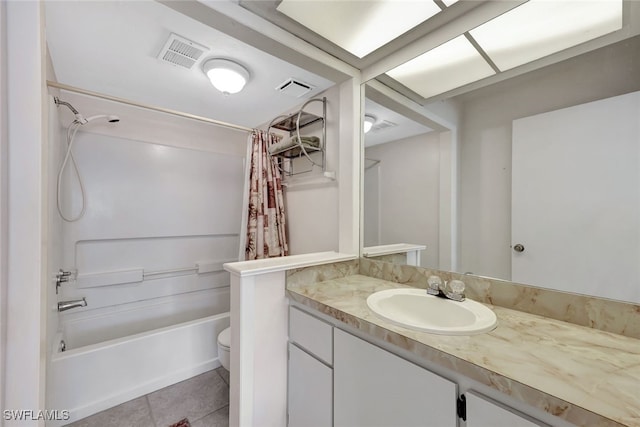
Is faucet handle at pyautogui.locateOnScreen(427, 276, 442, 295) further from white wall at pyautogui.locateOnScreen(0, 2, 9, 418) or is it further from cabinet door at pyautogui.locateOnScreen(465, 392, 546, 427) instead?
white wall at pyautogui.locateOnScreen(0, 2, 9, 418)

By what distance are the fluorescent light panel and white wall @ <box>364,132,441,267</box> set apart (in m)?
0.56

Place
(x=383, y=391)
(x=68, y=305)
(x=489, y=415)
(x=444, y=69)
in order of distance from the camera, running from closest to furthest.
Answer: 1. (x=489, y=415)
2. (x=383, y=391)
3. (x=444, y=69)
4. (x=68, y=305)

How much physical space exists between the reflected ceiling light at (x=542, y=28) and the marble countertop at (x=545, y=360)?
109cm

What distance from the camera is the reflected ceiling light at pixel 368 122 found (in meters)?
1.66

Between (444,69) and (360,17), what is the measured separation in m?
0.52

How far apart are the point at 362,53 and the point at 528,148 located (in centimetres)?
99

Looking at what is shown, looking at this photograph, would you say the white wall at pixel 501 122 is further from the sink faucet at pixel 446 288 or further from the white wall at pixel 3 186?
the white wall at pixel 3 186

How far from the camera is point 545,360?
68cm

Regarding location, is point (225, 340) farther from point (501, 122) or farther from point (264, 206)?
point (501, 122)

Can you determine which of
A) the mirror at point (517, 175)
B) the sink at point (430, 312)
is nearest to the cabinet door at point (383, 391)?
the sink at point (430, 312)

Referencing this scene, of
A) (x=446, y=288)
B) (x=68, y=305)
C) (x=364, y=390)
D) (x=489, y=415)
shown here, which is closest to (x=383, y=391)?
(x=364, y=390)

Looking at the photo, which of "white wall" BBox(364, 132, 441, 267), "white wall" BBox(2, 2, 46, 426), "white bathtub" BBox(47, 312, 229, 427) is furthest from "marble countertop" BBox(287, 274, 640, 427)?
"white bathtub" BBox(47, 312, 229, 427)

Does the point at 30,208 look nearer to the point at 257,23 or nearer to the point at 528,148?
the point at 257,23

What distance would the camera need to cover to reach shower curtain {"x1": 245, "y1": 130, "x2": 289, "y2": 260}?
2.06 m
